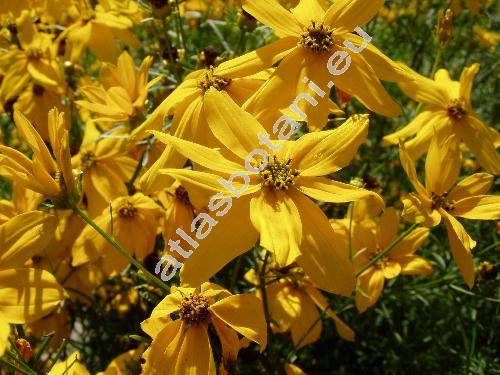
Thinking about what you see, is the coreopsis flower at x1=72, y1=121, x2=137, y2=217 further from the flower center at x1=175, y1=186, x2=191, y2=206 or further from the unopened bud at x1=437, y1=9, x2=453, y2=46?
the unopened bud at x1=437, y1=9, x2=453, y2=46

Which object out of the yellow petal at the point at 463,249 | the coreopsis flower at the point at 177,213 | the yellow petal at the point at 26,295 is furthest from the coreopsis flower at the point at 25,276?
the yellow petal at the point at 463,249

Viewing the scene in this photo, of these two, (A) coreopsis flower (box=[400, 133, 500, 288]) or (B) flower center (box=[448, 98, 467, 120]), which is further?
(B) flower center (box=[448, 98, 467, 120])

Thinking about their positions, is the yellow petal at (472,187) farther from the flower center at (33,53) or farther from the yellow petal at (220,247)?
the flower center at (33,53)

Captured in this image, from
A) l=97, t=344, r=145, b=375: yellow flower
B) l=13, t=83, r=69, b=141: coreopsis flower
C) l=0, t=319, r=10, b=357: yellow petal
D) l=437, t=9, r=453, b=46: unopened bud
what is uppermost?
l=437, t=9, r=453, b=46: unopened bud

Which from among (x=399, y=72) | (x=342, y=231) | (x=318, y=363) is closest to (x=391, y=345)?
(x=318, y=363)

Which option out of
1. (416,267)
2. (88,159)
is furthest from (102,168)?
(416,267)

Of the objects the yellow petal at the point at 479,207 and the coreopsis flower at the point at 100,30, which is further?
the coreopsis flower at the point at 100,30

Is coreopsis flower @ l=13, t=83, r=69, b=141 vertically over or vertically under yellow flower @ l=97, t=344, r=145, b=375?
over

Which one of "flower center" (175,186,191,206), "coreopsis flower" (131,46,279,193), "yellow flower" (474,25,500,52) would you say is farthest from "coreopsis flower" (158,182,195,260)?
"yellow flower" (474,25,500,52)
